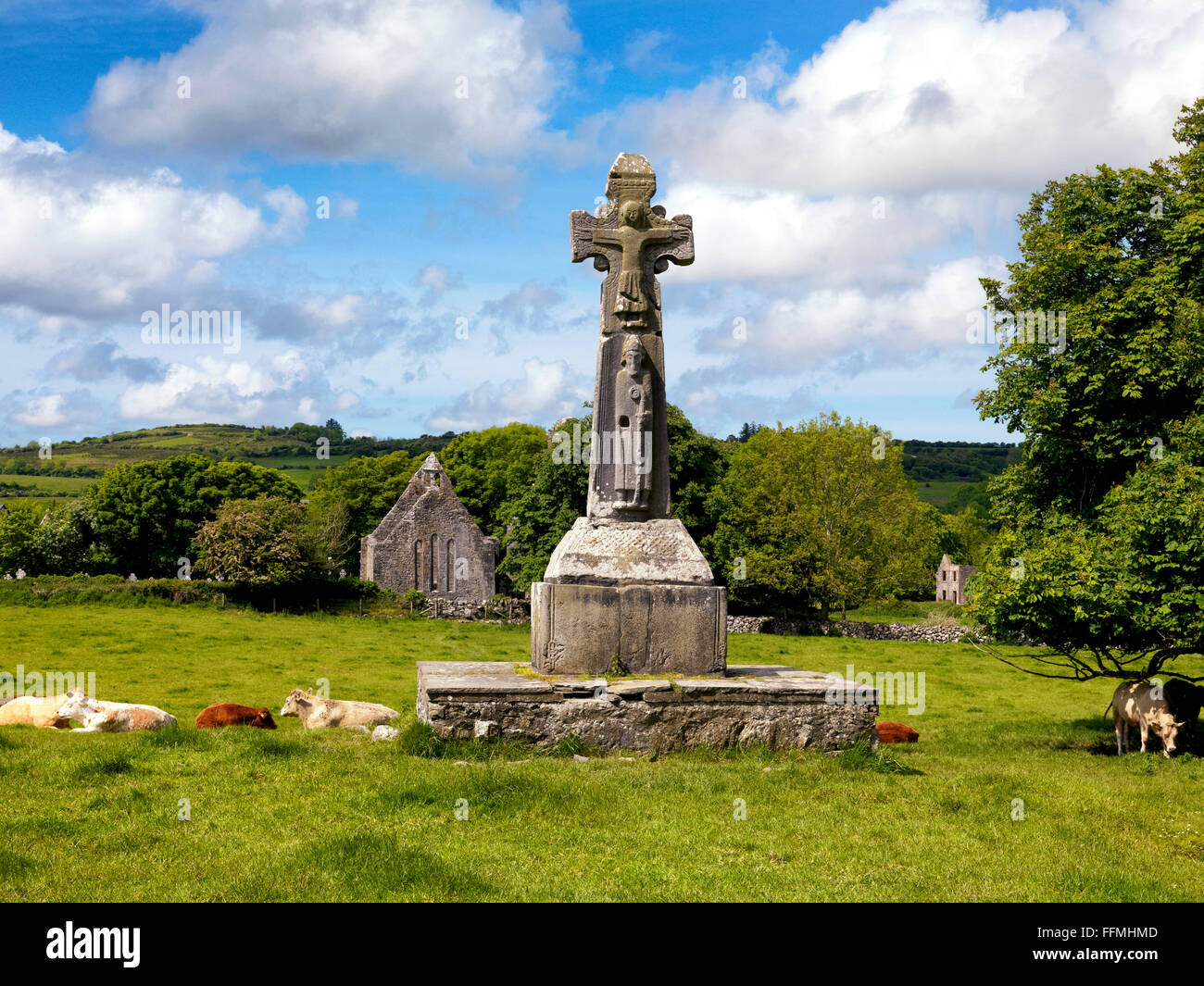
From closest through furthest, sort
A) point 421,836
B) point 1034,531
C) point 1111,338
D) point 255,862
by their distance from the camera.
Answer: point 255,862
point 421,836
point 1111,338
point 1034,531

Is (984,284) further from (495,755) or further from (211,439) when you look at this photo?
(211,439)

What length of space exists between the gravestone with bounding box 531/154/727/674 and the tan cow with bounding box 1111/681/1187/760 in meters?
8.95

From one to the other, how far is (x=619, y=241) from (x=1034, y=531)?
10440 mm

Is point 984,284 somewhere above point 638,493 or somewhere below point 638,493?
above

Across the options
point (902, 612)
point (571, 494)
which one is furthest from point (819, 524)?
point (902, 612)

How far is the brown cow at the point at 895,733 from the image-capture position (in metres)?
15.8

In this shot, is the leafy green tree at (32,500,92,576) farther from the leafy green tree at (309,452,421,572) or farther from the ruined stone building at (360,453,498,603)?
the leafy green tree at (309,452,421,572)

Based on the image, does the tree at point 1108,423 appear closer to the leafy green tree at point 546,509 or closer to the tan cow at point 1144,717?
the tan cow at point 1144,717

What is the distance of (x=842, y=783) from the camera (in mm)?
8594

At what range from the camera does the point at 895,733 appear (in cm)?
1589

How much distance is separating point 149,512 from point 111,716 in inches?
1804

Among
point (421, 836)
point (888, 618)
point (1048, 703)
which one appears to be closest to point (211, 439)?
point (888, 618)

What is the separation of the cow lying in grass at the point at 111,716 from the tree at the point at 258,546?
89.9 ft

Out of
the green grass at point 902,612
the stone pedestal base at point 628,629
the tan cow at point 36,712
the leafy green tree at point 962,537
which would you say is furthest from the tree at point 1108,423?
the leafy green tree at point 962,537
